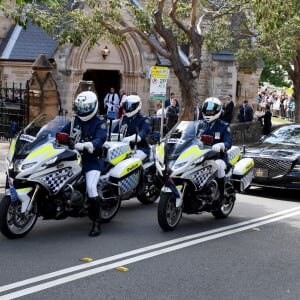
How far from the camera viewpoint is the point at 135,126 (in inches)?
402

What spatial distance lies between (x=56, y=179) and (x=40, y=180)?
26cm

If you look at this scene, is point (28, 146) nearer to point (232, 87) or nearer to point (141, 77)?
point (141, 77)

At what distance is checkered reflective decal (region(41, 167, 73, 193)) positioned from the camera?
7.34 m

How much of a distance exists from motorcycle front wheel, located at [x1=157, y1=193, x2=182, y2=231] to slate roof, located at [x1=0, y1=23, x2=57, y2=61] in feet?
64.2

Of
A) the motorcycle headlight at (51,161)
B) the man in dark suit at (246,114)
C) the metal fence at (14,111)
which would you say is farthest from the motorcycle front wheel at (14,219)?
the man in dark suit at (246,114)

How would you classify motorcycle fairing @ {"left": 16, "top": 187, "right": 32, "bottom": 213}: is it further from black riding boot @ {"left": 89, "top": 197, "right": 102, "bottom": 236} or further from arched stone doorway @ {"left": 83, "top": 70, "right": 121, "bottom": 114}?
arched stone doorway @ {"left": 83, "top": 70, "right": 121, "bottom": 114}

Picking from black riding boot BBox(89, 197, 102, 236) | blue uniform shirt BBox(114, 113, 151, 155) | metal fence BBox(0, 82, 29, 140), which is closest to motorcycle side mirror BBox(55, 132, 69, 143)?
black riding boot BBox(89, 197, 102, 236)

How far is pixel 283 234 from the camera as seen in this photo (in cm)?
865

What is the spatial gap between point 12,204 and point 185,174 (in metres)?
2.32

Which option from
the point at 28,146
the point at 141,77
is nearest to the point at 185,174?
the point at 28,146

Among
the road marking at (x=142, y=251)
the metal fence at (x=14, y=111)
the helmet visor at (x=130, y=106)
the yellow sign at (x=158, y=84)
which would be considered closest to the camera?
the road marking at (x=142, y=251)

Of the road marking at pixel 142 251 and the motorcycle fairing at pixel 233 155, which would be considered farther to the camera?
the motorcycle fairing at pixel 233 155

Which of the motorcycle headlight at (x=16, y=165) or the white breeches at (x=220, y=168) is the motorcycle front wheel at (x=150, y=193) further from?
the motorcycle headlight at (x=16, y=165)

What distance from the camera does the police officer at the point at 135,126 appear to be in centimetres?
993
